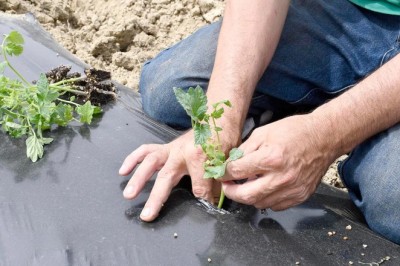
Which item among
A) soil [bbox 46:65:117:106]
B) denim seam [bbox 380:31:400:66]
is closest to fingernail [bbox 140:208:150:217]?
soil [bbox 46:65:117:106]

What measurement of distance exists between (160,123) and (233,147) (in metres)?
0.38

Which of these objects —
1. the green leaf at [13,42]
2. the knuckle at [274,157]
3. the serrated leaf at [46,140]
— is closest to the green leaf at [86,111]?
the serrated leaf at [46,140]

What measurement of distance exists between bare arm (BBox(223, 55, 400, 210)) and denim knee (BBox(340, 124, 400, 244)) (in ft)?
0.15

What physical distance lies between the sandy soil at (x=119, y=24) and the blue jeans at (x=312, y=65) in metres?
0.47

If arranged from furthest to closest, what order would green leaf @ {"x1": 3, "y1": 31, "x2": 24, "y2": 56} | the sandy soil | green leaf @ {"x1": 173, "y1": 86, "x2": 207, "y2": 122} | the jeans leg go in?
the sandy soil < the jeans leg < green leaf @ {"x1": 3, "y1": 31, "x2": 24, "y2": 56} < green leaf @ {"x1": 173, "y1": 86, "x2": 207, "y2": 122}

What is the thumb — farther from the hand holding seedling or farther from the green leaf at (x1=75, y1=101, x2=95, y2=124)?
the green leaf at (x1=75, y1=101, x2=95, y2=124)

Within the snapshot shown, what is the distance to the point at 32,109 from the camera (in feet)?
5.19

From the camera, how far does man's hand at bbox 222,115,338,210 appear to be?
134 centimetres

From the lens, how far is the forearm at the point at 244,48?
157 centimetres

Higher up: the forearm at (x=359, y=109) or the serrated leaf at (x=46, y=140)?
the forearm at (x=359, y=109)

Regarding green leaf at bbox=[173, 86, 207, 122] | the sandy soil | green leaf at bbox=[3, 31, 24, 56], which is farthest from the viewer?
the sandy soil

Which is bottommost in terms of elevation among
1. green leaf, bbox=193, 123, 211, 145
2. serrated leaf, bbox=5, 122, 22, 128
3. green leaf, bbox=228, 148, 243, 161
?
serrated leaf, bbox=5, 122, 22, 128

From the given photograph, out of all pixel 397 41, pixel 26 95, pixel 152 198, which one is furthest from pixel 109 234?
pixel 397 41

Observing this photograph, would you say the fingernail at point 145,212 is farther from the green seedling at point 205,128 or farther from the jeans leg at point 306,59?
the jeans leg at point 306,59
